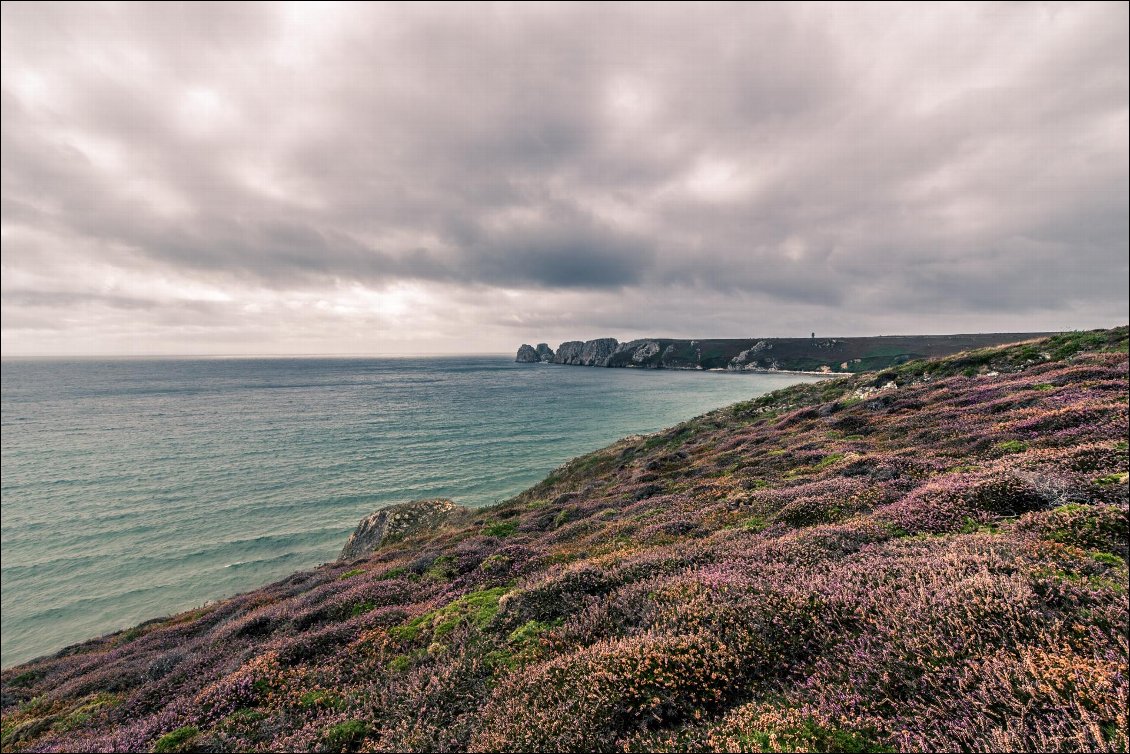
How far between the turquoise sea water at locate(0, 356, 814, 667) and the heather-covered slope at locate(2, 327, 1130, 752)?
1112 centimetres

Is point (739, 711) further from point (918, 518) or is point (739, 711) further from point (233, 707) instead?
point (233, 707)

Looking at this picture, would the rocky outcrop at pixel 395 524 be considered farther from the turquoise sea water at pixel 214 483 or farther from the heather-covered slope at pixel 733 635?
the heather-covered slope at pixel 733 635

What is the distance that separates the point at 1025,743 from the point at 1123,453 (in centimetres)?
1041

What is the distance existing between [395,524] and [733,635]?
82.8ft

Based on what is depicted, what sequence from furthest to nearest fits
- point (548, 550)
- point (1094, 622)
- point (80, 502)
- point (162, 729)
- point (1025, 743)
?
point (80, 502)
point (548, 550)
point (162, 729)
point (1094, 622)
point (1025, 743)

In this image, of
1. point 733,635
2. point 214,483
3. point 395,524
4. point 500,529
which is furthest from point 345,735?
point 214,483

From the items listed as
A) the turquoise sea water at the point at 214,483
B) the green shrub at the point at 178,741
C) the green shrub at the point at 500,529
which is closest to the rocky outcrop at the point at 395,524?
the turquoise sea water at the point at 214,483

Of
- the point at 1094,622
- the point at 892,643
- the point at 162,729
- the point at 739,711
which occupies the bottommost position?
the point at 162,729

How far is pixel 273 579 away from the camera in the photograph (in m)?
24.6

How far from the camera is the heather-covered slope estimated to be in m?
3.98

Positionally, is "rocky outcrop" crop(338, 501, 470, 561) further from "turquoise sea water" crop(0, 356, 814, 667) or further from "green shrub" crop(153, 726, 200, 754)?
"green shrub" crop(153, 726, 200, 754)

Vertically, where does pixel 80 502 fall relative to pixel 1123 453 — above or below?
below

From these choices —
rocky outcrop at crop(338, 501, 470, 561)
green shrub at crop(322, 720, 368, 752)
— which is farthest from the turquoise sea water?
green shrub at crop(322, 720, 368, 752)

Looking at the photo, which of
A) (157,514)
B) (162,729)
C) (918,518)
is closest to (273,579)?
(157,514)
